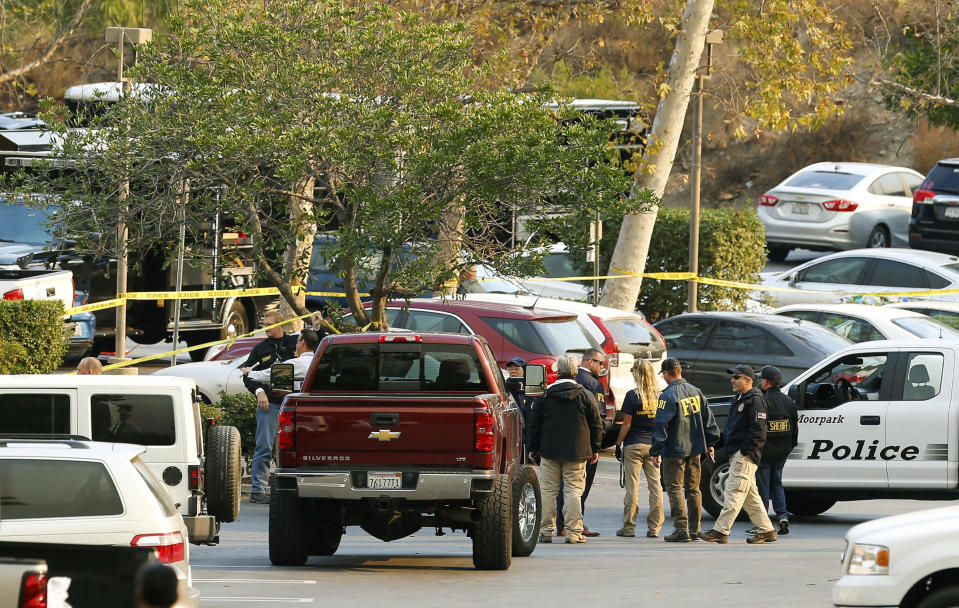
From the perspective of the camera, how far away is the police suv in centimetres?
1434

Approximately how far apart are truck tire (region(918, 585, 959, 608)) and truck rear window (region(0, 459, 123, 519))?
4153mm

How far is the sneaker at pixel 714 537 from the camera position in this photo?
1405 centimetres

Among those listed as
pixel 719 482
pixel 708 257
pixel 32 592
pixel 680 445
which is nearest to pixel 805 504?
pixel 719 482

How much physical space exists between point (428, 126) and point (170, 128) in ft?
8.37

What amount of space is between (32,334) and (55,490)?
30.4 feet

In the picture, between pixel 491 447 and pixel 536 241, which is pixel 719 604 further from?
pixel 536 241

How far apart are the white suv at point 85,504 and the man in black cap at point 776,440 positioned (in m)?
7.39

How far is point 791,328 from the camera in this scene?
1964cm

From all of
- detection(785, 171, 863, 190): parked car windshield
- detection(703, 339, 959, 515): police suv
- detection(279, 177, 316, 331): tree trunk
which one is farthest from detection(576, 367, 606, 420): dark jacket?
detection(785, 171, 863, 190): parked car windshield

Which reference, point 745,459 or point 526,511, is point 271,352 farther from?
point 745,459

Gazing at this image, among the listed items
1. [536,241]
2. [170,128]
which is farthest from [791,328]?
[170,128]

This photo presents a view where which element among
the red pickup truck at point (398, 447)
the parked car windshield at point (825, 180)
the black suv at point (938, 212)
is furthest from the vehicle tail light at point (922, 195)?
the red pickup truck at point (398, 447)

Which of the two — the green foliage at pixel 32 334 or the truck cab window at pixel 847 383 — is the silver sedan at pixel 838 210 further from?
the green foliage at pixel 32 334

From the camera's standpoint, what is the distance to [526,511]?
12906mm
